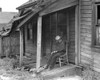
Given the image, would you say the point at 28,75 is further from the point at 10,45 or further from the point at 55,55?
the point at 10,45

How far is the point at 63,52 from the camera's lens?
31.0ft

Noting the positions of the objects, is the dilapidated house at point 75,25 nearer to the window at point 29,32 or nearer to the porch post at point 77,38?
the porch post at point 77,38

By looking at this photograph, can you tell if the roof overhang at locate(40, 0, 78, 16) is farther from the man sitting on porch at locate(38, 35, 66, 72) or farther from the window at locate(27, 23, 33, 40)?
the window at locate(27, 23, 33, 40)

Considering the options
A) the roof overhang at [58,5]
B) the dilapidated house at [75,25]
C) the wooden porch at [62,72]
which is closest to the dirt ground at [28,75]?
the wooden porch at [62,72]

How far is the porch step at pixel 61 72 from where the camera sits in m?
8.25

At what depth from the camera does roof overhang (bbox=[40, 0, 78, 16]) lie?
833 cm

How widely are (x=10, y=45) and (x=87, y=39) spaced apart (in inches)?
300

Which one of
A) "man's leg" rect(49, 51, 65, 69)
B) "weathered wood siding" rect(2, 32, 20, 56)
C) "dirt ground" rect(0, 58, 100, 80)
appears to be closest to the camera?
"dirt ground" rect(0, 58, 100, 80)

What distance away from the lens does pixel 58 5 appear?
8.59 metres

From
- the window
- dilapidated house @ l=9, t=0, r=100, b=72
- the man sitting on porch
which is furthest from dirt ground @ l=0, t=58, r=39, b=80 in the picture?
the window

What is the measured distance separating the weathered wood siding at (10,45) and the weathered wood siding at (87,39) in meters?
6.98

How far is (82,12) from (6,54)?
7.45 meters

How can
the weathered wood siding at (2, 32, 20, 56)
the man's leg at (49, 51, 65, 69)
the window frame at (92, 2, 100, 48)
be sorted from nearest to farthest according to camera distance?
the window frame at (92, 2, 100, 48)
the man's leg at (49, 51, 65, 69)
the weathered wood siding at (2, 32, 20, 56)

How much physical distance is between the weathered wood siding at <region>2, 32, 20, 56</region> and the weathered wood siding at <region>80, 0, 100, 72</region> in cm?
698
